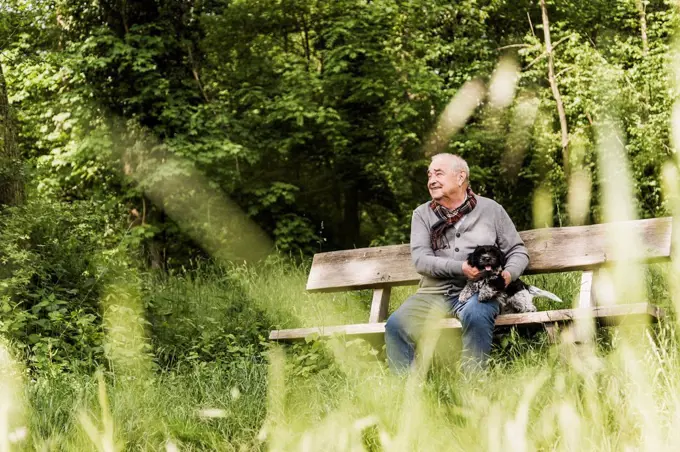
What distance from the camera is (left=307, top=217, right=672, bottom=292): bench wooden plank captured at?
16.3 feet

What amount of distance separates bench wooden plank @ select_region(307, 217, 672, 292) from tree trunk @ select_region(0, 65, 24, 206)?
8.79ft

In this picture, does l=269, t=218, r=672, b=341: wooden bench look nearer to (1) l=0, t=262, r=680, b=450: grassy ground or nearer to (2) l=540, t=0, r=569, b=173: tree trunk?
(1) l=0, t=262, r=680, b=450: grassy ground

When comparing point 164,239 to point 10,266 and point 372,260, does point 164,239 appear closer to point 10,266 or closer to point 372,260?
point 10,266

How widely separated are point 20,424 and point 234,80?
464 inches

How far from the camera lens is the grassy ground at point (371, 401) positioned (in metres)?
2.32

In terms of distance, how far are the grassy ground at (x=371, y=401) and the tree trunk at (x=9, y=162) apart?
1827mm

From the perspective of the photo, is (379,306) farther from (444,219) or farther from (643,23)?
(643,23)

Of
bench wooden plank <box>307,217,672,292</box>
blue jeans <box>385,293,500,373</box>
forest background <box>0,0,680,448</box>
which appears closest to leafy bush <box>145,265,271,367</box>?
bench wooden plank <box>307,217,672,292</box>

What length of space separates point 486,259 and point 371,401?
1701mm

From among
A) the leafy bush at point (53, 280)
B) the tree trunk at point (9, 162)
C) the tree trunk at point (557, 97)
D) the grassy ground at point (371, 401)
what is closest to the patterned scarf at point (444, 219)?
the grassy ground at point (371, 401)

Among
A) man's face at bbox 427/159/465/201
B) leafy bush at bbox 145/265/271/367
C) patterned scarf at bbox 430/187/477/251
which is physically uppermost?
man's face at bbox 427/159/465/201

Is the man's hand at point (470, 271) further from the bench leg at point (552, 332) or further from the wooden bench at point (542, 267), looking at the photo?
the bench leg at point (552, 332)

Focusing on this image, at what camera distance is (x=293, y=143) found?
1445cm

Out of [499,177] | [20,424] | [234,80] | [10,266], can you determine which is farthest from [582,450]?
[499,177]
